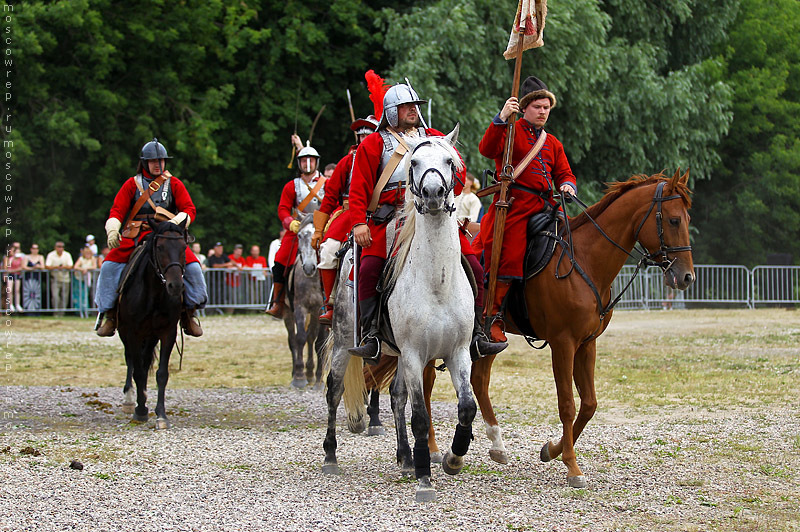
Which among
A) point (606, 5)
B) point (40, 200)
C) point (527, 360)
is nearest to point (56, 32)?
point (40, 200)

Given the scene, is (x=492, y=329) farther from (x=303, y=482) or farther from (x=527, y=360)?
(x=527, y=360)

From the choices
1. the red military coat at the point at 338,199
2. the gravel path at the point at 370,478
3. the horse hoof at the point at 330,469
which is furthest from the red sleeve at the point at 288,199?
the horse hoof at the point at 330,469

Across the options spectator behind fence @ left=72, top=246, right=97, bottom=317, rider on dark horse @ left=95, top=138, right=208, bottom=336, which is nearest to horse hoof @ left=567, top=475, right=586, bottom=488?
rider on dark horse @ left=95, top=138, right=208, bottom=336

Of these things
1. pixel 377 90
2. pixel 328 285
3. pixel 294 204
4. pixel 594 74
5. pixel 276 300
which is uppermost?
pixel 594 74

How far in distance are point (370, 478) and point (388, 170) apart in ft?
7.65

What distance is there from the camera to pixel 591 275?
817 centimetres

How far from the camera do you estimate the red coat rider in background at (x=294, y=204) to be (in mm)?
13750

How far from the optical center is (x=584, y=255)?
8.23 metres

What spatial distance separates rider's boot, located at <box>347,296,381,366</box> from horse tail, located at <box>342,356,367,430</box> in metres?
0.85

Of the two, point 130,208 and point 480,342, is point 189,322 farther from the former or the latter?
point 480,342

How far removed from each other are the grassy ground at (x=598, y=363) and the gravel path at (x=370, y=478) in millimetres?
1465

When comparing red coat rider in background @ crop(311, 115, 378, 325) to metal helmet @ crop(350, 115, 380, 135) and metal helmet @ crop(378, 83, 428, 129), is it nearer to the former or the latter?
metal helmet @ crop(350, 115, 380, 135)

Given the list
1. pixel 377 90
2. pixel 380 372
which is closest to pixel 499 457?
pixel 380 372

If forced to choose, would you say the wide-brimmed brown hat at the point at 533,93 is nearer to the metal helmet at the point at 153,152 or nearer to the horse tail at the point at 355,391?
the horse tail at the point at 355,391
